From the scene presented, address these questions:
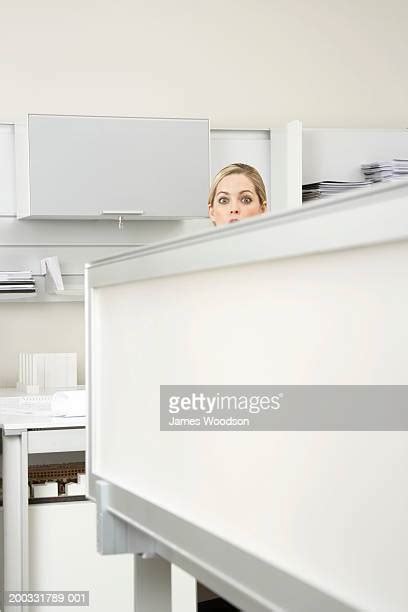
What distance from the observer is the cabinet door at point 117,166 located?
11.8 feet

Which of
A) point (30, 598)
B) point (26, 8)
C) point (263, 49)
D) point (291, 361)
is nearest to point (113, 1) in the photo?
point (26, 8)

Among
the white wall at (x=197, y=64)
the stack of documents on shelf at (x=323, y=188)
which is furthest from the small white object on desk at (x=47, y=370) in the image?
the stack of documents on shelf at (x=323, y=188)

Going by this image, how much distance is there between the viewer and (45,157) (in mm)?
3582

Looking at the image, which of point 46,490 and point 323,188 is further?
point 323,188

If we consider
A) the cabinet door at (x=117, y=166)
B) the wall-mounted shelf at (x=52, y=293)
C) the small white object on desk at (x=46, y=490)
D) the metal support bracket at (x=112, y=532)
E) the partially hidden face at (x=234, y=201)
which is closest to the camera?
the metal support bracket at (x=112, y=532)

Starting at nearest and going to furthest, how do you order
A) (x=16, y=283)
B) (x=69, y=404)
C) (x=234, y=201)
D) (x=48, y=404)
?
A: 1. (x=69, y=404)
2. (x=234, y=201)
3. (x=48, y=404)
4. (x=16, y=283)

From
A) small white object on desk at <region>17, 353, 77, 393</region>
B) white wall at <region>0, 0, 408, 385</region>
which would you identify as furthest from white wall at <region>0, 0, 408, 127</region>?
small white object on desk at <region>17, 353, 77, 393</region>

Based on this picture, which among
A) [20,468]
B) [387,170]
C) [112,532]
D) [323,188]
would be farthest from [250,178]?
[112,532]

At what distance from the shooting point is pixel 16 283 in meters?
3.65

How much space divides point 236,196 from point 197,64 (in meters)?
1.26

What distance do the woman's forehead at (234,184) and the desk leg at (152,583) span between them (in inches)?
73.5

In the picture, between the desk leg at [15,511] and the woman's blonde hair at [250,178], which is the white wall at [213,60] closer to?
the woman's blonde hair at [250,178]

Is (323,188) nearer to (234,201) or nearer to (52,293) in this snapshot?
(234,201)

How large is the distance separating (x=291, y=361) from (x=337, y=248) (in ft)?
0.37
